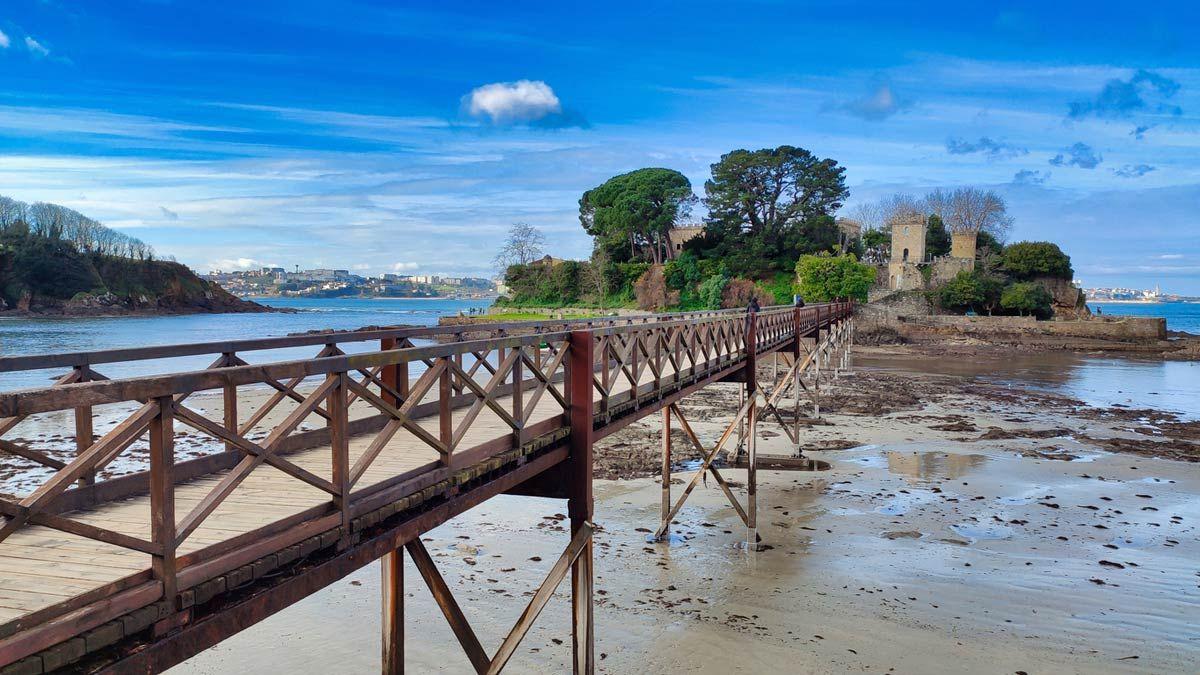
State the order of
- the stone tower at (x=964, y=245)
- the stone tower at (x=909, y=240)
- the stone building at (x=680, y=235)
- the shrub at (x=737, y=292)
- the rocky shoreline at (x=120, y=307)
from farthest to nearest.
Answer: the rocky shoreline at (x=120, y=307)
the stone building at (x=680, y=235)
the stone tower at (x=909, y=240)
the stone tower at (x=964, y=245)
the shrub at (x=737, y=292)

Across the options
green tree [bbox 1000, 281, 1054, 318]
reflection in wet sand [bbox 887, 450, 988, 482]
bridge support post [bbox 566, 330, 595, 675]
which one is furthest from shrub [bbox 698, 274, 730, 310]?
bridge support post [bbox 566, 330, 595, 675]

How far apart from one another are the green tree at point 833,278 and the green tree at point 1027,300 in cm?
1336

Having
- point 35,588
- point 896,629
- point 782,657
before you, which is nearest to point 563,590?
point 782,657

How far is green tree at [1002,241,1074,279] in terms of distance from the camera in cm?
6850

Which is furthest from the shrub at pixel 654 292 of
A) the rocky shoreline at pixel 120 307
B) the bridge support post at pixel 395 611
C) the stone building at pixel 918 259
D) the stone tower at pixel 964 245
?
the rocky shoreline at pixel 120 307

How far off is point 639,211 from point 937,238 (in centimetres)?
3170

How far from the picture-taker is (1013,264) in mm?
69312

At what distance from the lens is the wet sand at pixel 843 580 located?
847 cm

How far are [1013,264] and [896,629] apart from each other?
69.6 meters

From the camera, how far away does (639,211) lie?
71.6m

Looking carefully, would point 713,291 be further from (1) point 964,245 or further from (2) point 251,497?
(2) point 251,497

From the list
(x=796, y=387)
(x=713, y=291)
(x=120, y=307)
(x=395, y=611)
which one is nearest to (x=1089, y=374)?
(x=796, y=387)

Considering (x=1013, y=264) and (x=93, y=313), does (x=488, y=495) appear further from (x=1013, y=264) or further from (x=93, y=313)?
(x=93, y=313)

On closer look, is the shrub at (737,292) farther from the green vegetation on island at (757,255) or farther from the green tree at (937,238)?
the green tree at (937,238)
